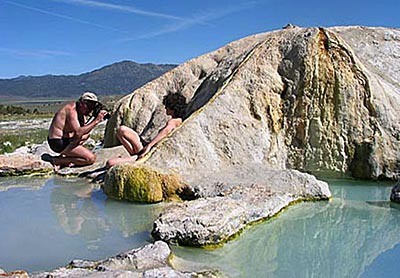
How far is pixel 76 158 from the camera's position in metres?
12.2

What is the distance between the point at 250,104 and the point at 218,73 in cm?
262

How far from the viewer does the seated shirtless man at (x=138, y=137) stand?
10.3 meters

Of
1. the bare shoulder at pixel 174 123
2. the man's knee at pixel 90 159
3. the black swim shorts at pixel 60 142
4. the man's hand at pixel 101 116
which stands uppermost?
the man's hand at pixel 101 116

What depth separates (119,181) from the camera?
8742 mm

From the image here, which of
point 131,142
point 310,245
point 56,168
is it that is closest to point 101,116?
point 131,142

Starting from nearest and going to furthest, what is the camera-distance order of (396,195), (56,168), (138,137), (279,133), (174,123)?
1. (396,195)
2. (174,123)
3. (279,133)
4. (138,137)
5. (56,168)

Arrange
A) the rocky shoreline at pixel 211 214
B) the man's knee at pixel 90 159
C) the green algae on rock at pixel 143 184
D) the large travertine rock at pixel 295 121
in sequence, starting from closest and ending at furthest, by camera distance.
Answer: the rocky shoreline at pixel 211 214, the green algae on rock at pixel 143 184, the large travertine rock at pixel 295 121, the man's knee at pixel 90 159

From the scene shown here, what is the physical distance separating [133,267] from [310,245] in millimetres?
2099

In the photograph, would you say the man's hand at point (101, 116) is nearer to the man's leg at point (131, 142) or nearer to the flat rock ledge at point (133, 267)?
the man's leg at point (131, 142)

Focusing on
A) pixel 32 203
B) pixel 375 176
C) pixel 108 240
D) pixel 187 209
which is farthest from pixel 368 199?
pixel 32 203

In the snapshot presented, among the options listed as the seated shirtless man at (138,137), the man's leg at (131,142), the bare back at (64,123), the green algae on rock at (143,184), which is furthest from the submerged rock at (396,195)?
the bare back at (64,123)

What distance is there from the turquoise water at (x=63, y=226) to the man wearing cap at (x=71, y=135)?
6.56 ft

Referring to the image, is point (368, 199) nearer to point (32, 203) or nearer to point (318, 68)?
point (318, 68)

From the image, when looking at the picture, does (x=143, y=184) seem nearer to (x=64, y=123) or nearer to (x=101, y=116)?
(x=101, y=116)
